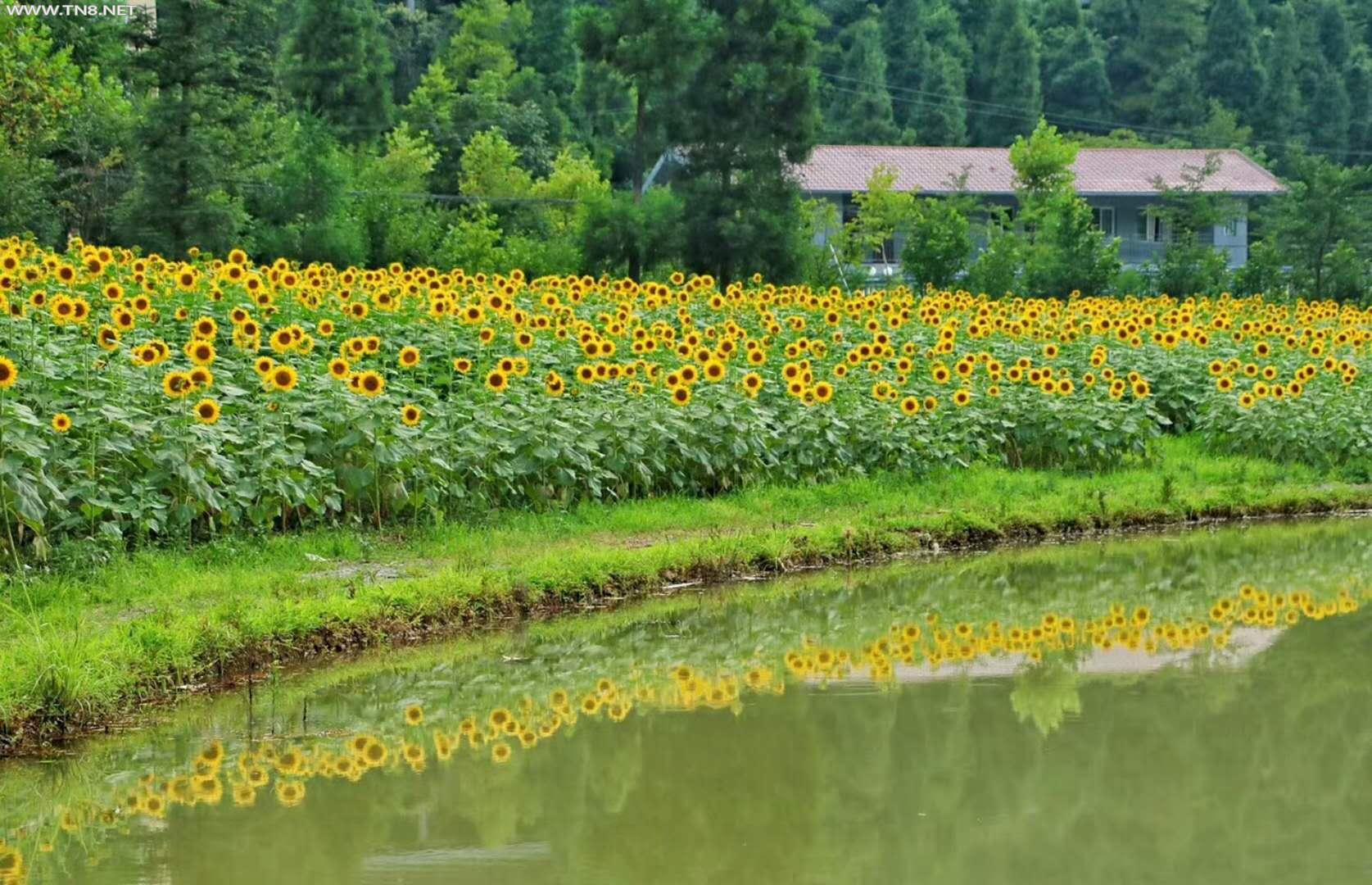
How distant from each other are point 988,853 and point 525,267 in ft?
75.6

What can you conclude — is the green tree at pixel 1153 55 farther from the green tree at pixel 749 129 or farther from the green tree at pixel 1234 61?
the green tree at pixel 749 129

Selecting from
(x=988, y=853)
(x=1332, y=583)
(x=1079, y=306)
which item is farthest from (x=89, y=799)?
(x=1079, y=306)

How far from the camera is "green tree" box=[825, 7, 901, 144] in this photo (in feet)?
185

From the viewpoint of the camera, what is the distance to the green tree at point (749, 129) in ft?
92.9

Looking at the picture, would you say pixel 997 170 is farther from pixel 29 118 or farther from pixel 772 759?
pixel 772 759

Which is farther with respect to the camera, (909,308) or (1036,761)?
(909,308)

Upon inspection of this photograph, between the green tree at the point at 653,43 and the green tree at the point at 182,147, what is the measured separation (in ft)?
26.4

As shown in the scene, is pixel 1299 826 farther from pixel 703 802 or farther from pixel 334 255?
pixel 334 255

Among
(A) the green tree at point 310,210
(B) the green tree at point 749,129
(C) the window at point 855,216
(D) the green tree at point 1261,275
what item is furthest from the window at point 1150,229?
(A) the green tree at point 310,210

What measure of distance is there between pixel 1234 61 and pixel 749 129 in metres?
39.1

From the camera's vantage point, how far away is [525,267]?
28.2 m

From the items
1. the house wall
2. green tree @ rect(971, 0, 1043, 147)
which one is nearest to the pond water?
the house wall

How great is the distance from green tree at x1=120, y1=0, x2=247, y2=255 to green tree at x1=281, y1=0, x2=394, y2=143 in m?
14.7

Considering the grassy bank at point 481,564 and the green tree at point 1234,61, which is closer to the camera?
the grassy bank at point 481,564
